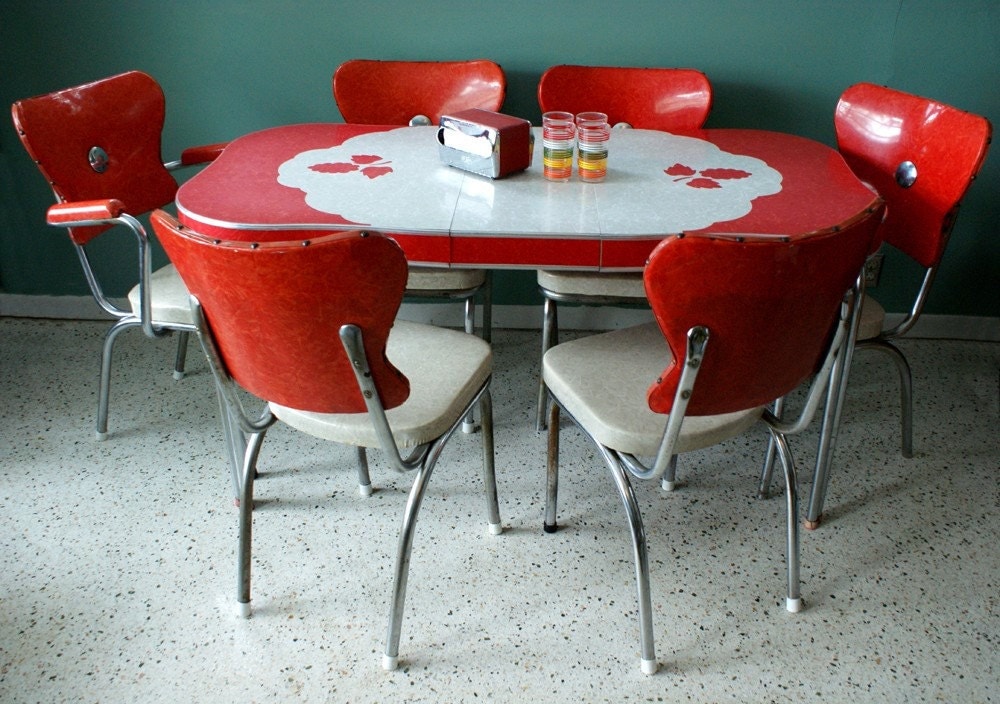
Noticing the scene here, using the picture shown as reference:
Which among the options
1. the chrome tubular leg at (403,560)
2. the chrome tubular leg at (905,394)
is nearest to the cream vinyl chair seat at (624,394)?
the chrome tubular leg at (403,560)

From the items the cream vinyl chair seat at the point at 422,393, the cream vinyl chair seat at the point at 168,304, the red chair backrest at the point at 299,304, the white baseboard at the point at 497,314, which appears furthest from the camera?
the white baseboard at the point at 497,314

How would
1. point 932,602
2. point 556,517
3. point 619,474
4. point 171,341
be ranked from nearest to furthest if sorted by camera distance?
1. point 619,474
2. point 932,602
3. point 556,517
4. point 171,341

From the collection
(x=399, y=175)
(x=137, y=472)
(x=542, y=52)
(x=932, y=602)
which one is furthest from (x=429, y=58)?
(x=932, y=602)

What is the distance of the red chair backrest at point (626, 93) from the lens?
2.37 meters

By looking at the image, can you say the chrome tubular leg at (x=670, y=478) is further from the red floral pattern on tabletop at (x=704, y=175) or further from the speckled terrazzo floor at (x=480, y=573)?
the red floral pattern on tabletop at (x=704, y=175)

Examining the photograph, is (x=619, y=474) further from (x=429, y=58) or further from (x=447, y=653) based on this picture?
(x=429, y=58)

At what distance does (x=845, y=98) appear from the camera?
7.14 feet

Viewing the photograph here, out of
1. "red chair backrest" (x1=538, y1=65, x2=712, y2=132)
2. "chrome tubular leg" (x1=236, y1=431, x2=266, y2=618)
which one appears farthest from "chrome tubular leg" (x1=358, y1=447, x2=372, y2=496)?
"red chair backrest" (x1=538, y1=65, x2=712, y2=132)

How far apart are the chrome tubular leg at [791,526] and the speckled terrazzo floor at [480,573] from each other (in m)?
0.04

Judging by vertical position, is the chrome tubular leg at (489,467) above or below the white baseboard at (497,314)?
above

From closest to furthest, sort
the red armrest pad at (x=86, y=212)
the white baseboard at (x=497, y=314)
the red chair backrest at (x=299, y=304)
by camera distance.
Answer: the red chair backrest at (x=299, y=304) < the red armrest pad at (x=86, y=212) < the white baseboard at (x=497, y=314)

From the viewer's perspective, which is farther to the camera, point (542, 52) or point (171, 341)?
point (171, 341)

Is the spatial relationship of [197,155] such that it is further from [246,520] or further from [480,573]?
[480,573]

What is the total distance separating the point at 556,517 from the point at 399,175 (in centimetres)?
85
